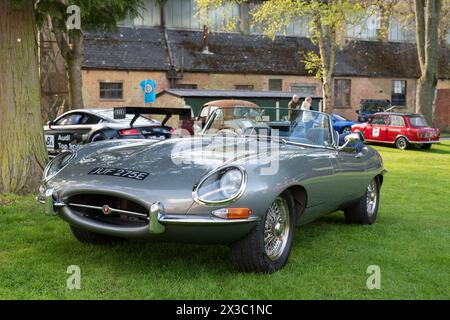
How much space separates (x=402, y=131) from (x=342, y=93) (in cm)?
1510

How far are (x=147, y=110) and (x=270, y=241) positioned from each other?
266 centimetres

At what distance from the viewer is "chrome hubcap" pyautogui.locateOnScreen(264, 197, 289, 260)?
4.40 meters

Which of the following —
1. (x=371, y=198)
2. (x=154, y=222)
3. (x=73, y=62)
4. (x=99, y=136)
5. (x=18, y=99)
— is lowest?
(x=371, y=198)

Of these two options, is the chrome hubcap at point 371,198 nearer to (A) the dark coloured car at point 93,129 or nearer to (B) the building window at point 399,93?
(A) the dark coloured car at point 93,129

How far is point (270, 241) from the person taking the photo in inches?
175

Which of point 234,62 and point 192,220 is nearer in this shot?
point 192,220

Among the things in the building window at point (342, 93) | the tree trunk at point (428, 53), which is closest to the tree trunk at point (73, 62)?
the tree trunk at point (428, 53)

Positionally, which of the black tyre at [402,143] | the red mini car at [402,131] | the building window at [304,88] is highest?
the building window at [304,88]

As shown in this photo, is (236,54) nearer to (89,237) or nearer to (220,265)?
(89,237)

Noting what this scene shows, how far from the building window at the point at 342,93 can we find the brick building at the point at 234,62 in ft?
0.21

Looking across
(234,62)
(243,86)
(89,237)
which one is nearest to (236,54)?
(234,62)

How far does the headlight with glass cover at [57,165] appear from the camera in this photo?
4.91 metres

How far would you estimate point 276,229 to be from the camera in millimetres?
4500
